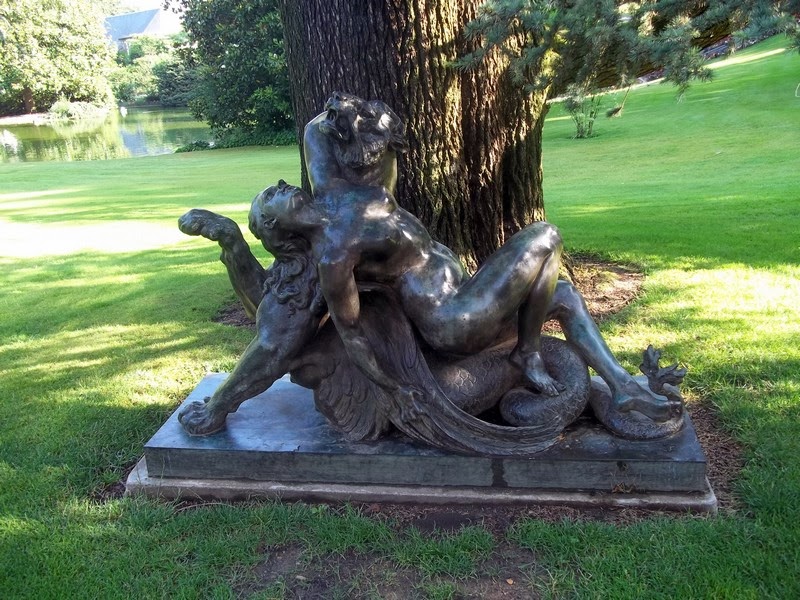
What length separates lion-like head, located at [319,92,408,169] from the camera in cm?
317

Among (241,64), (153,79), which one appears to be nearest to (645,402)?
(241,64)

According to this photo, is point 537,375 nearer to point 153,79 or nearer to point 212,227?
point 212,227

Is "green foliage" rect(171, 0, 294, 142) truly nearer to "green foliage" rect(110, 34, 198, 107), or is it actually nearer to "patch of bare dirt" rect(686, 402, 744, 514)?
"green foliage" rect(110, 34, 198, 107)

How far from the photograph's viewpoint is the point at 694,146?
1875 cm

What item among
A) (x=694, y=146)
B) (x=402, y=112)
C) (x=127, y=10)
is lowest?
(x=694, y=146)

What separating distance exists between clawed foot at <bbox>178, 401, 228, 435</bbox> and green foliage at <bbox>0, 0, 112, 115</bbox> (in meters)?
44.4

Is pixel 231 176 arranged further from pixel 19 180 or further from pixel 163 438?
pixel 163 438

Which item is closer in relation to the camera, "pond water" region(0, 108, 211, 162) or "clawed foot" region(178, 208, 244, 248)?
"clawed foot" region(178, 208, 244, 248)

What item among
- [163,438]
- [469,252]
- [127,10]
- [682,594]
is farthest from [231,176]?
[127,10]

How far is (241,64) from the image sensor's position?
29172 mm

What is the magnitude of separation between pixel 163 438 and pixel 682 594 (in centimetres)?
254

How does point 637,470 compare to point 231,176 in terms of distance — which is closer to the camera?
point 637,470

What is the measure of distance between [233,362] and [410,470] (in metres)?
2.44

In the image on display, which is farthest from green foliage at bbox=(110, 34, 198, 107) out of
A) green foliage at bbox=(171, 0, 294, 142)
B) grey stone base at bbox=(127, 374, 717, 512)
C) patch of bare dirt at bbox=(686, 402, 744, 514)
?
patch of bare dirt at bbox=(686, 402, 744, 514)
